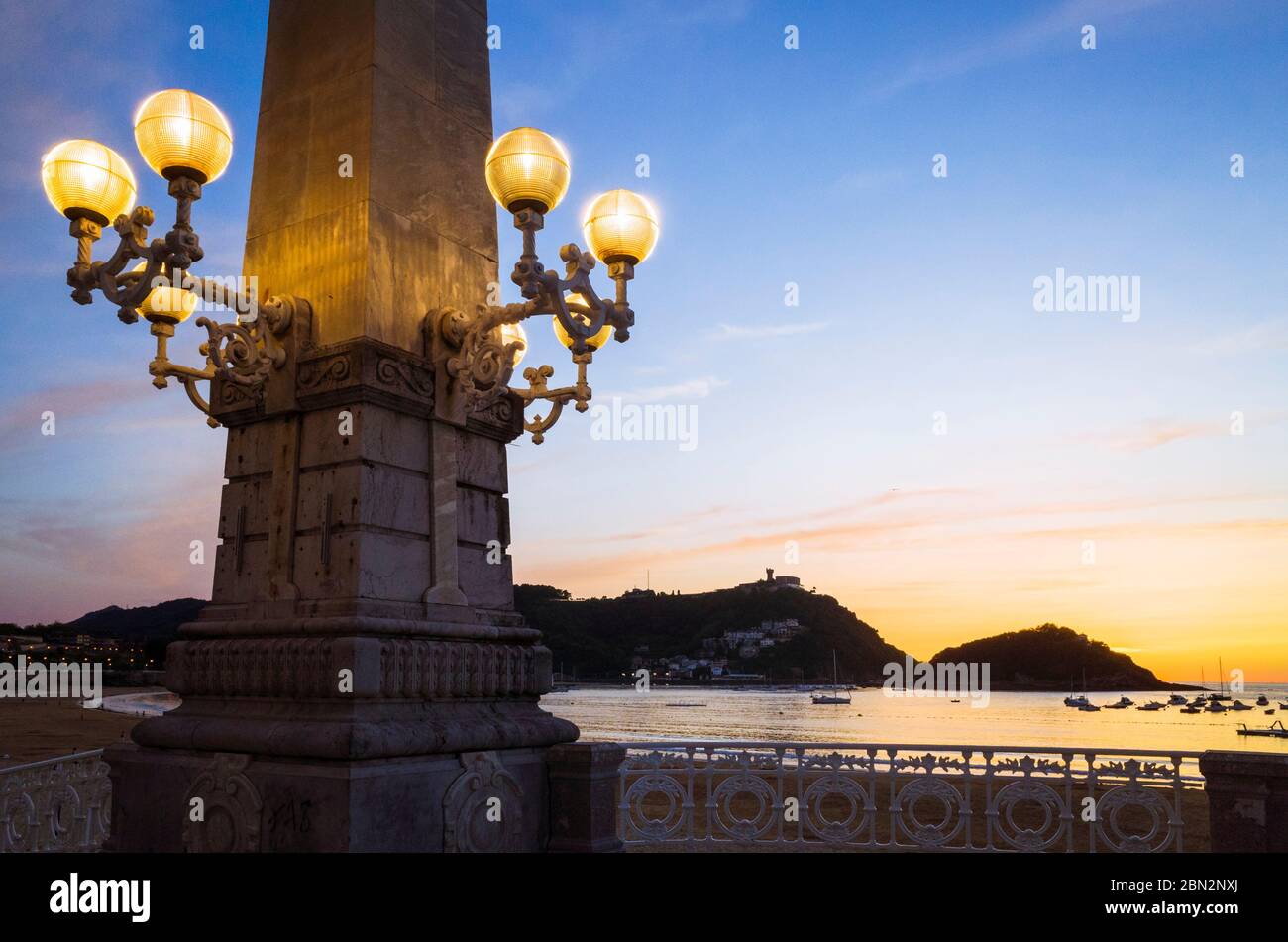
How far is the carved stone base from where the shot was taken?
4.73m

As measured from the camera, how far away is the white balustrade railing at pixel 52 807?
7676 mm

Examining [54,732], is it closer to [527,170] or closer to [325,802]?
[325,802]

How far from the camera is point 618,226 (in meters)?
5.81

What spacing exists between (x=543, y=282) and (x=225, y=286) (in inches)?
79.5

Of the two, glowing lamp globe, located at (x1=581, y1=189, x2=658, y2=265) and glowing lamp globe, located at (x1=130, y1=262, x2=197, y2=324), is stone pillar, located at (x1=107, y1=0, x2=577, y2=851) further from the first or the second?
glowing lamp globe, located at (x1=581, y1=189, x2=658, y2=265)

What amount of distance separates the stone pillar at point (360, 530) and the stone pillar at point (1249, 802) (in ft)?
15.7

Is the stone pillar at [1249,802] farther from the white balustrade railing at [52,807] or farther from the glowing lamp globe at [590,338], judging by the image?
the white balustrade railing at [52,807]

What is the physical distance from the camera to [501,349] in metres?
5.88

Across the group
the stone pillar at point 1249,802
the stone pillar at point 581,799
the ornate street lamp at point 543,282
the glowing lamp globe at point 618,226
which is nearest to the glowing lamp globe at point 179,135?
the ornate street lamp at point 543,282

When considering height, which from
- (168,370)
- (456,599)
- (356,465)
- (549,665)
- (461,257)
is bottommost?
(549,665)

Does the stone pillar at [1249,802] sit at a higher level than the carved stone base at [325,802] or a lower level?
lower
